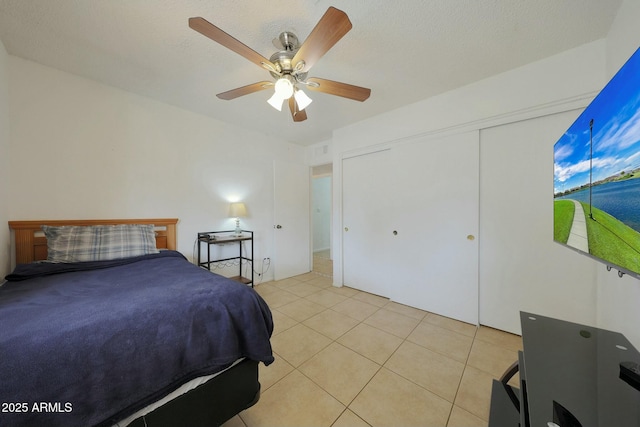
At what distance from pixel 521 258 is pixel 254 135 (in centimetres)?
369

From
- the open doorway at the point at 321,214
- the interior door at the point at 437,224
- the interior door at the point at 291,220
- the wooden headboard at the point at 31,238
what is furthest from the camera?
the open doorway at the point at 321,214

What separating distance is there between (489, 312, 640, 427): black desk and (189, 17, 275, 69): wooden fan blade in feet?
6.48

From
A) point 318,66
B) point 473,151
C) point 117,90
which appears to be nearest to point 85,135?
point 117,90

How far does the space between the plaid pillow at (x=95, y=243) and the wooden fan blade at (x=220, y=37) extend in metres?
1.88

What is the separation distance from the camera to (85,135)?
211 cm

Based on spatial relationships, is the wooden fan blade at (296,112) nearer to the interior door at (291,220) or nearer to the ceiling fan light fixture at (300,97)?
the ceiling fan light fixture at (300,97)

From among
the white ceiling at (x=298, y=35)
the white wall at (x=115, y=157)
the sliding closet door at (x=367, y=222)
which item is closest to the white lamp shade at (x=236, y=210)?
the white wall at (x=115, y=157)

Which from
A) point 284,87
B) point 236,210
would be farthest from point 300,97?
point 236,210

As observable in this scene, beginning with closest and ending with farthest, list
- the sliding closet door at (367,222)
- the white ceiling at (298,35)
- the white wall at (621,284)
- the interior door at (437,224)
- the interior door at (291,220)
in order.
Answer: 1. the white wall at (621,284)
2. the white ceiling at (298,35)
3. the interior door at (437,224)
4. the sliding closet door at (367,222)
5. the interior door at (291,220)

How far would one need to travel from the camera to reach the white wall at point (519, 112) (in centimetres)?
173

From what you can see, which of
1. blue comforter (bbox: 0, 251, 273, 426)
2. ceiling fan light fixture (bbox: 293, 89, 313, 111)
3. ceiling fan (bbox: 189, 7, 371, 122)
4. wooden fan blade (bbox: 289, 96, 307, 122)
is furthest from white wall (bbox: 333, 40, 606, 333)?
blue comforter (bbox: 0, 251, 273, 426)

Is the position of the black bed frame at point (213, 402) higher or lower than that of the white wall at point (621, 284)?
lower

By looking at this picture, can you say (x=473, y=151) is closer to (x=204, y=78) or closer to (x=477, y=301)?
(x=477, y=301)

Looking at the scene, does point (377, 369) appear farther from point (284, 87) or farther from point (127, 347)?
point (284, 87)
